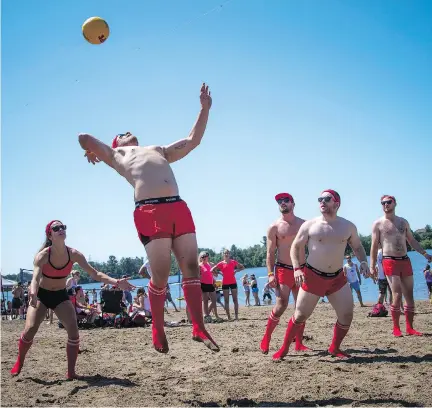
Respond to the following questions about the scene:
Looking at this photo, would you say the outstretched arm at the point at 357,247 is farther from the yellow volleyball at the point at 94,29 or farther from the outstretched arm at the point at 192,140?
the yellow volleyball at the point at 94,29

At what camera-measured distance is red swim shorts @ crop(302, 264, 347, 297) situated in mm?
6934

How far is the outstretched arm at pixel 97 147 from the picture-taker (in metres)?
5.39

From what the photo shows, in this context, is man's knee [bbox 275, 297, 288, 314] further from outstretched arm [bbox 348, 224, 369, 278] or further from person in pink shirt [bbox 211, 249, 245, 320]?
person in pink shirt [bbox 211, 249, 245, 320]

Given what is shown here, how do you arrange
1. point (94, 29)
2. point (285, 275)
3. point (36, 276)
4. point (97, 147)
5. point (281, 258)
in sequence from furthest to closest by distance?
point (281, 258)
point (285, 275)
point (36, 276)
point (94, 29)
point (97, 147)

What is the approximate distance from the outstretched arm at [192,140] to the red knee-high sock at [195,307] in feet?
4.94

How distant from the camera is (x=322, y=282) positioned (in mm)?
6934

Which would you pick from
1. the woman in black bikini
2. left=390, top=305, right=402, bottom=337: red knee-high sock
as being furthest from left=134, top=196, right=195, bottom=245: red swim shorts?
left=390, top=305, right=402, bottom=337: red knee-high sock

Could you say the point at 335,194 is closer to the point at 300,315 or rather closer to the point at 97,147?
the point at 300,315

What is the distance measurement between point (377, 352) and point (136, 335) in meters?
7.00

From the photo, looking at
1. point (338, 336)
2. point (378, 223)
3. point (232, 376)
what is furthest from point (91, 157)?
point (378, 223)

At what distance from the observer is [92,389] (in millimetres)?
6273

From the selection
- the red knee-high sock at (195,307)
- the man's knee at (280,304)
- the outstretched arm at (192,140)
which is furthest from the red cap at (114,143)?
the man's knee at (280,304)

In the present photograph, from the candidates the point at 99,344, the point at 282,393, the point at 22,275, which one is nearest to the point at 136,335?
the point at 99,344

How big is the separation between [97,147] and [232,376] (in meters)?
3.71
